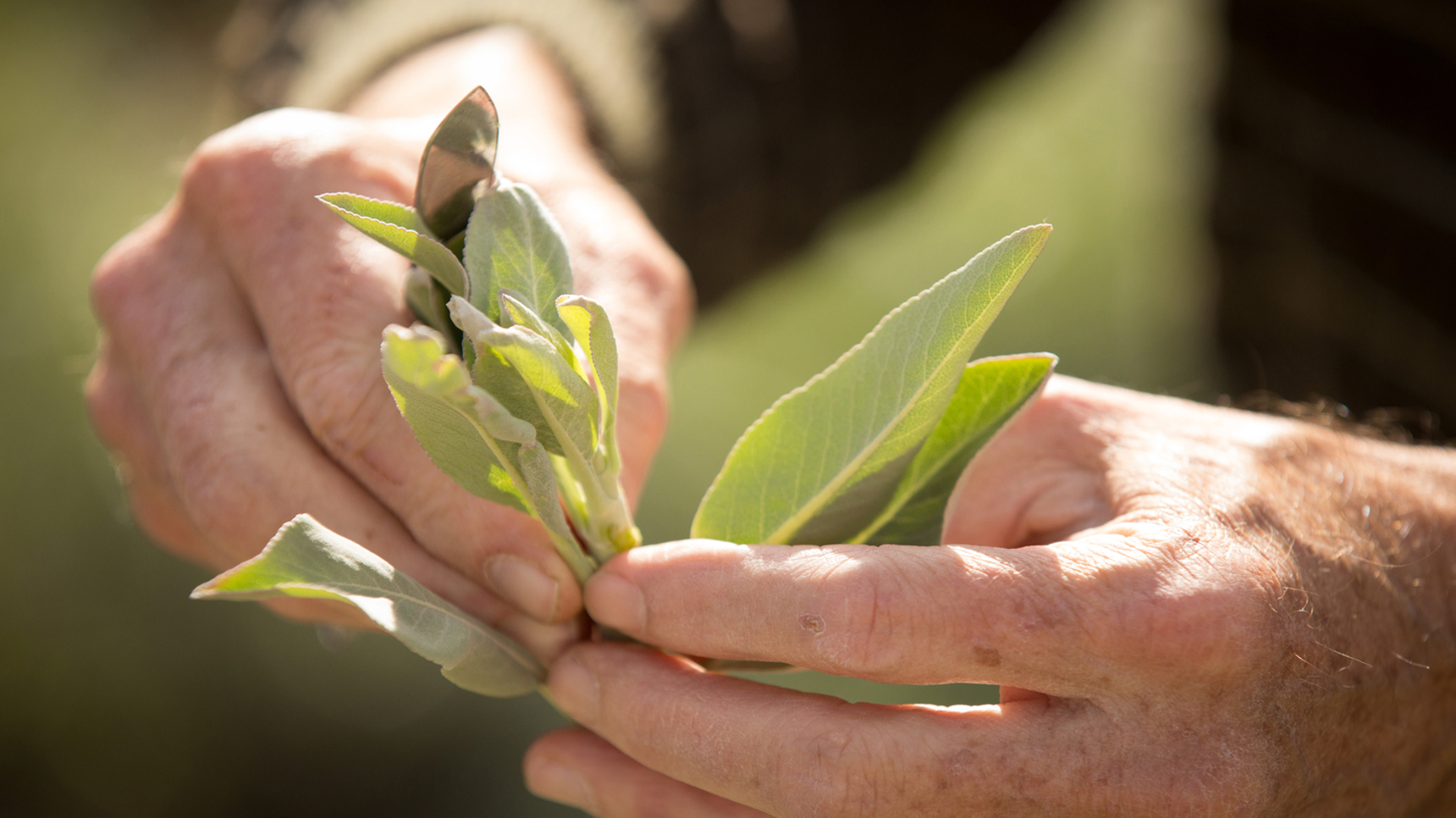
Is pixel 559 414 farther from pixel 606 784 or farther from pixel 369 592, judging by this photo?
A: pixel 606 784

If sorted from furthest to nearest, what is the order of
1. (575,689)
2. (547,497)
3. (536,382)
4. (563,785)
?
1. (563,785)
2. (575,689)
3. (547,497)
4. (536,382)

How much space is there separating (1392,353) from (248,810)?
4331mm

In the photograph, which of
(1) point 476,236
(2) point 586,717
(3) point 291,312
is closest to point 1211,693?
(2) point 586,717

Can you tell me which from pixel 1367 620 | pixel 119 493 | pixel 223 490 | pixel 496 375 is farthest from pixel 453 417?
pixel 119 493

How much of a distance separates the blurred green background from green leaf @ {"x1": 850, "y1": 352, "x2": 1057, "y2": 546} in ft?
5.33

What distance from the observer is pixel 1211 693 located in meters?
1.07

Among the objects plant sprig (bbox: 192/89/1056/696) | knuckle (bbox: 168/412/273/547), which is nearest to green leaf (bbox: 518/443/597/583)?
plant sprig (bbox: 192/89/1056/696)

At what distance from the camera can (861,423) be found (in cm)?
105

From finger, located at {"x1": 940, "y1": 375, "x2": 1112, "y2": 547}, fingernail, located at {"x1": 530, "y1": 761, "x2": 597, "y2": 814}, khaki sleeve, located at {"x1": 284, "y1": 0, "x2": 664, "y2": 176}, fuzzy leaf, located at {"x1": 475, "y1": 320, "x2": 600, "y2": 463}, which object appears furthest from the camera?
khaki sleeve, located at {"x1": 284, "y1": 0, "x2": 664, "y2": 176}

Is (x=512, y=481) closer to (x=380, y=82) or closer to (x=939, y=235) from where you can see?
(x=380, y=82)

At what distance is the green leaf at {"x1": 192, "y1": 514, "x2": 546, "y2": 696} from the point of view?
829 millimetres

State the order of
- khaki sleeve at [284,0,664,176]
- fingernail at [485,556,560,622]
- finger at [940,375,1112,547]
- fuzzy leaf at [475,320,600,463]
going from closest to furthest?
1. fuzzy leaf at [475,320,600,463]
2. fingernail at [485,556,560,622]
3. finger at [940,375,1112,547]
4. khaki sleeve at [284,0,664,176]

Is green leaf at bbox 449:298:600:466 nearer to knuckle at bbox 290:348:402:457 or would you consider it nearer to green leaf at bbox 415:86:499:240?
green leaf at bbox 415:86:499:240

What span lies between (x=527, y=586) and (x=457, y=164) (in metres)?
0.52
